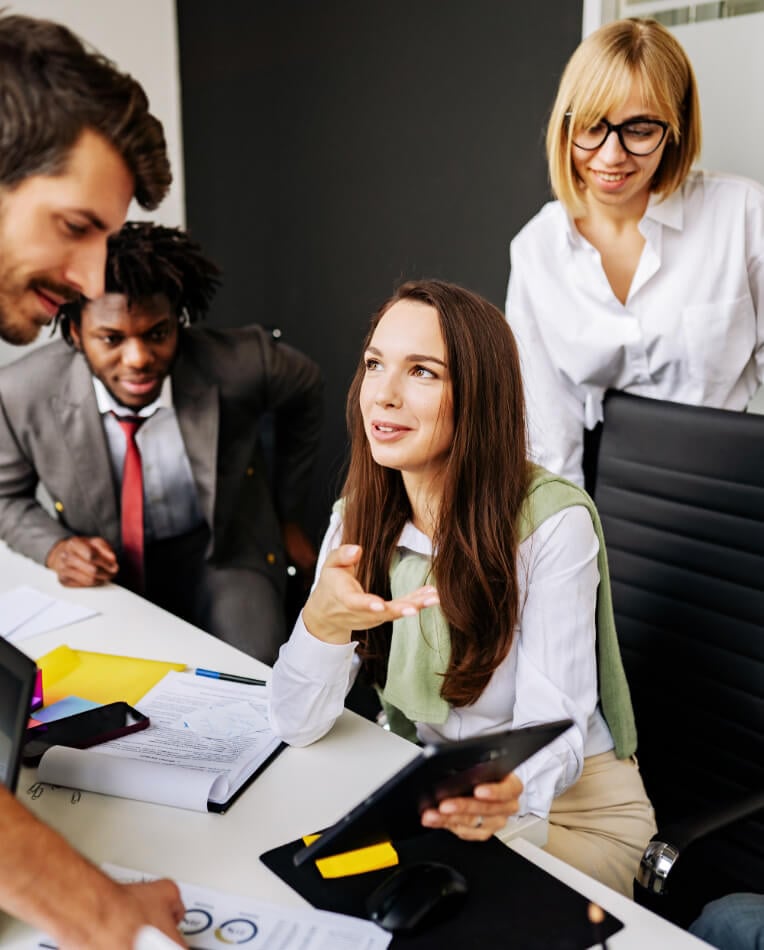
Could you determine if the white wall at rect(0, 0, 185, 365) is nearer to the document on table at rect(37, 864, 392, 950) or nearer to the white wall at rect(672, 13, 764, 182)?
the white wall at rect(672, 13, 764, 182)

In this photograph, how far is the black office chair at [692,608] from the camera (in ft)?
4.86

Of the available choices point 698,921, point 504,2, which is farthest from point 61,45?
point 504,2

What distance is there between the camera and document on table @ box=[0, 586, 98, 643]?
5.78ft

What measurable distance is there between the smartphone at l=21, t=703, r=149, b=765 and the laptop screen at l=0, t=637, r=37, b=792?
0.24m

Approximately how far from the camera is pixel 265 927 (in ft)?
3.34

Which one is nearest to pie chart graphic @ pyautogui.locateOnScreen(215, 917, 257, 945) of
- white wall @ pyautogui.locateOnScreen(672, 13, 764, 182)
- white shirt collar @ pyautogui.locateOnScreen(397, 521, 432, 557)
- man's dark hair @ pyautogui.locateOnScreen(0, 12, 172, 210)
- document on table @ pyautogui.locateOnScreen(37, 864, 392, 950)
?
document on table @ pyautogui.locateOnScreen(37, 864, 392, 950)

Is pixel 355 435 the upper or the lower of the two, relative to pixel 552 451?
upper

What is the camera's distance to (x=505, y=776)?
1.09 metres

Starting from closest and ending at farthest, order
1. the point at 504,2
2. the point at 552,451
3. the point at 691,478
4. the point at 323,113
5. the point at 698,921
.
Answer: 1. the point at 698,921
2. the point at 691,478
3. the point at 552,451
4. the point at 504,2
5. the point at 323,113

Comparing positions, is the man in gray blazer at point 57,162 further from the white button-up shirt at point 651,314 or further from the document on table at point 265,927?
the white button-up shirt at point 651,314

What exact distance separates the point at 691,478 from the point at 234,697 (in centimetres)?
77

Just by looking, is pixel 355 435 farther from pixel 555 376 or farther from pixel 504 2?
pixel 504 2

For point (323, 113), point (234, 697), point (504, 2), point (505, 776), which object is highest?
point (504, 2)

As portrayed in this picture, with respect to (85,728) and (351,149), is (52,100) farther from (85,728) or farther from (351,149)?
(351,149)
